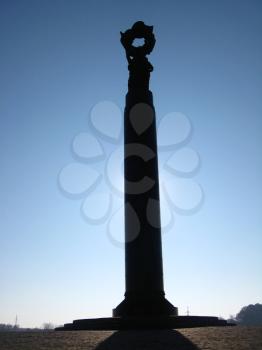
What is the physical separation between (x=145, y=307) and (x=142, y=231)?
2627 mm

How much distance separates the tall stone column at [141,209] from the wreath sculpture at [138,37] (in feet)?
2.20

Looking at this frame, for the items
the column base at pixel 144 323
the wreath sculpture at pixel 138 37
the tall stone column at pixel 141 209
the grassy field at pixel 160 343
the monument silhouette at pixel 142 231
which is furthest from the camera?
the wreath sculpture at pixel 138 37

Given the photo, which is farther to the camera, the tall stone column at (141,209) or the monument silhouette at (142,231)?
the tall stone column at (141,209)

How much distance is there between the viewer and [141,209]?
14.0m

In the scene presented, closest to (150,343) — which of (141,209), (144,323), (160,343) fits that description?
(160,343)

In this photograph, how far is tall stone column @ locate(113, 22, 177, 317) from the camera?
1298 cm

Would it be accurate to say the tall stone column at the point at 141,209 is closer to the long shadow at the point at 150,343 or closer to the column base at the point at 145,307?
the column base at the point at 145,307

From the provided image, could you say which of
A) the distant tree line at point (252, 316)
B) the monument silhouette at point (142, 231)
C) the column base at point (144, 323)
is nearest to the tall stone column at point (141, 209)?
the monument silhouette at point (142, 231)

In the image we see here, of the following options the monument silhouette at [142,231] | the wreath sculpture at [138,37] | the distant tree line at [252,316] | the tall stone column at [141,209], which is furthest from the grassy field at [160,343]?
the distant tree line at [252,316]

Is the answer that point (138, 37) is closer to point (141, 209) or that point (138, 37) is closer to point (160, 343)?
point (141, 209)

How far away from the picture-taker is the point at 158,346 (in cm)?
659

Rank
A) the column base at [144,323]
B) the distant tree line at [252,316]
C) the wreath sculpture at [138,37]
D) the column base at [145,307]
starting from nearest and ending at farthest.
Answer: the column base at [144,323], the column base at [145,307], the wreath sculpture at [138,37], the distant tree line at [252,316]

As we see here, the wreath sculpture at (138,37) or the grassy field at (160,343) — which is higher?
the wreath sculpture at (138,37)

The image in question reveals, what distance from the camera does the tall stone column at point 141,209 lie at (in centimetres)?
1298
